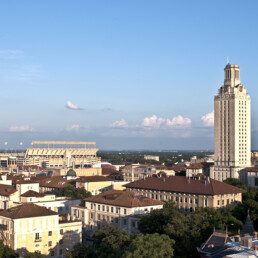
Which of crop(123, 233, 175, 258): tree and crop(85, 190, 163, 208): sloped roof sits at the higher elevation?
crop(85, 190, 163, 208): sloped roof

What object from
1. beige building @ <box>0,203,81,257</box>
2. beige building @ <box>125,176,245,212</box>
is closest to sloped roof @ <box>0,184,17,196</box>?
beige building @ <box>0,203,81,257</box>

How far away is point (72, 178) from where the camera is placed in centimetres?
14838

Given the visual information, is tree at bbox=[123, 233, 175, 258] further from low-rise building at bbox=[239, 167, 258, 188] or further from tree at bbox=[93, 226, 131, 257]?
low-rise building at bbox=[239, 167, 258, 188]

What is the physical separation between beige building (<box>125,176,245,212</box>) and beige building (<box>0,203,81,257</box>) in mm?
37839

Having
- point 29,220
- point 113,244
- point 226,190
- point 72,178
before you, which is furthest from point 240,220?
point 72,178

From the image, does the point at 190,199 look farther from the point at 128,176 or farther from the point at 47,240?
the point at 128,176

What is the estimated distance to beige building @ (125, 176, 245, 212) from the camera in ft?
334

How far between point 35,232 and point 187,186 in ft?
156

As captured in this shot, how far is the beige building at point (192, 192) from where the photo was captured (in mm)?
101688

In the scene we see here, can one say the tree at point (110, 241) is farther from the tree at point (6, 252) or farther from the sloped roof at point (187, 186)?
the sloped roof at point (187, 186)

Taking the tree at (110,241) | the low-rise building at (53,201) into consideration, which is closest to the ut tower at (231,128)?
the low-rise building at (53,201)

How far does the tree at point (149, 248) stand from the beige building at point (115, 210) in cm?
2658

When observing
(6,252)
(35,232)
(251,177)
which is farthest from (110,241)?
(251,177)

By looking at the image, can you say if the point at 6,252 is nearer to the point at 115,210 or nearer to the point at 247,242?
the point at 115,210
